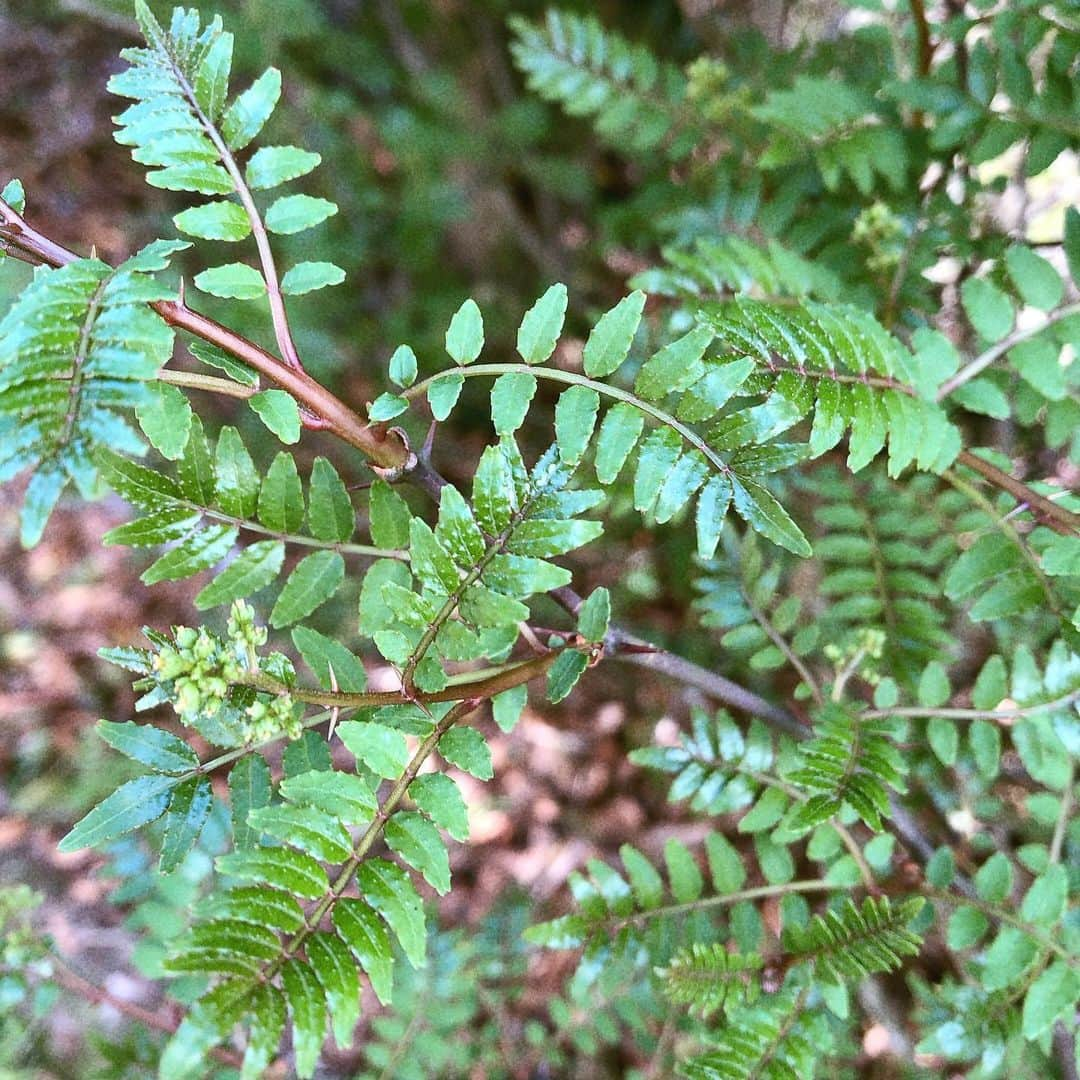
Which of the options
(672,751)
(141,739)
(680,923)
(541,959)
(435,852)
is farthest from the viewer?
(541,959)

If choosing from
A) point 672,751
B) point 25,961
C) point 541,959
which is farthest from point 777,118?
point 541,959

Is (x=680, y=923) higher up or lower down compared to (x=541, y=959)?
higher up

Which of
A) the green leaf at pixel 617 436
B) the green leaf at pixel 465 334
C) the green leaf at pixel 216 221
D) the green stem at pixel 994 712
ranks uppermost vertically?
the green leaf at pixel 216 221

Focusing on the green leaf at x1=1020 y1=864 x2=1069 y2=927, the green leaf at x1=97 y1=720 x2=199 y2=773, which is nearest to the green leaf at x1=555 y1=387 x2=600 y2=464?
the green leaf at x1=97 y1=720 x2=199 y2=773

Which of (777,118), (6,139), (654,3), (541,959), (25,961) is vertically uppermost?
(6,139)

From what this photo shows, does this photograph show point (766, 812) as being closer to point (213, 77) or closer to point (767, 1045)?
point (767, 1045)

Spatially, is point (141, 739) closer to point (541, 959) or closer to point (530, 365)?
point (530, 365)

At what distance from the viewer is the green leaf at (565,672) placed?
109 cm

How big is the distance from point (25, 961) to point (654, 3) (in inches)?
134

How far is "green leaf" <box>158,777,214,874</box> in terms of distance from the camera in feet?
3.28

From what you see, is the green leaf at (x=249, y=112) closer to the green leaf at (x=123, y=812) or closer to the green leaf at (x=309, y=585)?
the green leaf at (x=309, y=585)

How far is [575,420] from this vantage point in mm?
1057

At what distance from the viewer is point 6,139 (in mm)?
4023

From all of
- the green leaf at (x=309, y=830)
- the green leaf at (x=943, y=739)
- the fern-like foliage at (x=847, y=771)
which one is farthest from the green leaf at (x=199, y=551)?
the green leaf at (x=943, y=739)
